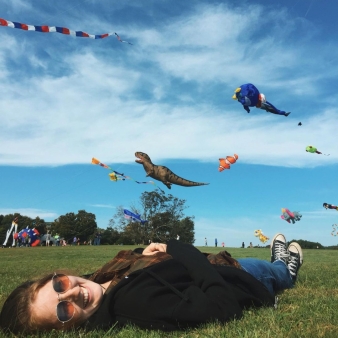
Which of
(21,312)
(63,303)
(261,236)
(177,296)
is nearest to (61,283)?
(63,303)

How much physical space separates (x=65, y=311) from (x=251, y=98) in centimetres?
518

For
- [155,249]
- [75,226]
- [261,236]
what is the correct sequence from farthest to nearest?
[75,226] → [261,236] → [155,249]

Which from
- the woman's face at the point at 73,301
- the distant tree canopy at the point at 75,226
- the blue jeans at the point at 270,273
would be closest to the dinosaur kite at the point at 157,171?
the blue jeans at the point at 270,273

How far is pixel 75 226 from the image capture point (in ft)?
185

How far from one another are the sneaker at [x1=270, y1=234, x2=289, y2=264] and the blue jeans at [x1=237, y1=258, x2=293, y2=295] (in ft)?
0.41

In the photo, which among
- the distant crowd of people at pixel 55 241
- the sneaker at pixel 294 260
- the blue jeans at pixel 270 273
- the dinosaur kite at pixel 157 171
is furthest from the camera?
the distant crowd of people at pixel 55 241

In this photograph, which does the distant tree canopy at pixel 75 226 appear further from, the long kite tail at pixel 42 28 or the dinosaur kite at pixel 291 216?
the long kite tail at pixel 42 28

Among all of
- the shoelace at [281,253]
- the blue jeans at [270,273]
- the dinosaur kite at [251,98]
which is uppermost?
the dinosaur kite at [251,98]

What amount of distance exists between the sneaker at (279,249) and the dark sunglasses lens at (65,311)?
2.85m

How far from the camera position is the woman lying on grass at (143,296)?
241cm

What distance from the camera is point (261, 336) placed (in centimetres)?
222

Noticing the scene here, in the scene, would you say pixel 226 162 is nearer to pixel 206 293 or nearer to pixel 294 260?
pixel 294 260

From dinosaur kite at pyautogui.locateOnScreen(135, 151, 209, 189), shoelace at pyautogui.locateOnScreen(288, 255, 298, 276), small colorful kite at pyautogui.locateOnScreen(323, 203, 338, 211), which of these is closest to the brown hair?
shoelace at pyautogui.locateOnScreen(288, 255, 298, 276)

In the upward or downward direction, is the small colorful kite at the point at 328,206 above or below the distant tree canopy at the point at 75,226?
below
